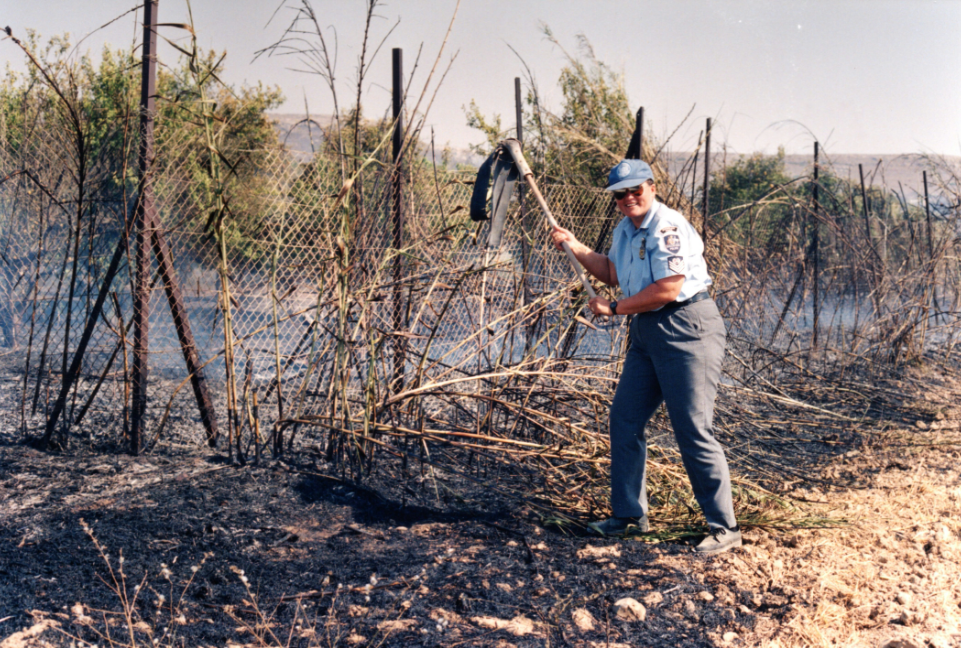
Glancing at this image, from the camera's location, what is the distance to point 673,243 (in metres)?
2.86

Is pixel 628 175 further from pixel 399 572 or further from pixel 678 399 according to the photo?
pixel 399 572

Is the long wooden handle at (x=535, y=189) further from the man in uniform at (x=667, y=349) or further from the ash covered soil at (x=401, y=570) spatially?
the ash covered soil at (x=401, y=570)

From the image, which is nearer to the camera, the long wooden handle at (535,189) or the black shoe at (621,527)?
the black shoe at (621,527)

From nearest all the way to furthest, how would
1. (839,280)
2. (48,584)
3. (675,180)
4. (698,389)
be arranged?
(48,584) → (698,389) → (675,180) → (839,280)

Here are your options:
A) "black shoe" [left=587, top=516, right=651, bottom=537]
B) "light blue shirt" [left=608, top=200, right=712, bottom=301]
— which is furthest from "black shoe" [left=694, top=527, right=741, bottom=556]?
"light blue shirt" [left=608, top=200, right=712, bottom=301]

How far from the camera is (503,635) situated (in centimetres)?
236

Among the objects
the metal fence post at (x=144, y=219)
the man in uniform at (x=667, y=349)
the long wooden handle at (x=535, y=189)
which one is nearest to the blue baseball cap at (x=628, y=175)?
the man in uniform at (x=667, y=349)

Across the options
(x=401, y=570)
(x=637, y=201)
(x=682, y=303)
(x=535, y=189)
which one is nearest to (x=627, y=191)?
(x=637, y=201)

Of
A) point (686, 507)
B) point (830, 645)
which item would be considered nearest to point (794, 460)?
point (686, 507)

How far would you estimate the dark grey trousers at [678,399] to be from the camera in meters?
2.90

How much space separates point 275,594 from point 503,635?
84 cm

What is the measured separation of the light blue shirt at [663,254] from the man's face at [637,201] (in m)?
0.03

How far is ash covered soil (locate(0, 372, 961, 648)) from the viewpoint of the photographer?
2379mm

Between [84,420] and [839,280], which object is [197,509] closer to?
[84,420]
